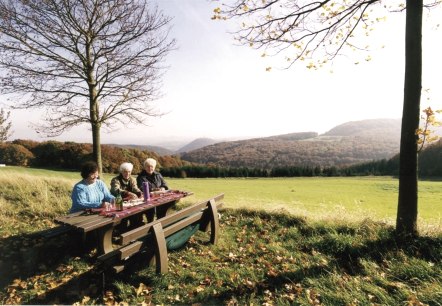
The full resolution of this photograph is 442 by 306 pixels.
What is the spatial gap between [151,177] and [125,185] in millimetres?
772

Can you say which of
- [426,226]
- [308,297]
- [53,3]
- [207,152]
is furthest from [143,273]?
[207,152]

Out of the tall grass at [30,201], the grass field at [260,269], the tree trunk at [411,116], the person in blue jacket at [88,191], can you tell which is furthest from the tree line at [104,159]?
the tree trunk at [411,116]

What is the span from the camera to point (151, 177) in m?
7.34

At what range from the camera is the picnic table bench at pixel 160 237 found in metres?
4.08

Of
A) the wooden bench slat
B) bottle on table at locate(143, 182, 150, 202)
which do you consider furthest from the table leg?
bottle on table at locate(143, 182, 150, 202)

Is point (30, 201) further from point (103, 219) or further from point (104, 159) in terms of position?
point (104, 159)

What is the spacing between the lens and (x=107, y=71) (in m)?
10.1

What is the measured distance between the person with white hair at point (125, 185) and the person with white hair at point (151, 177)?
295 millimetres

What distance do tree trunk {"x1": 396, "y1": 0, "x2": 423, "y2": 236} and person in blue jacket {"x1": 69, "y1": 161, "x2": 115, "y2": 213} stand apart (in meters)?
5.49

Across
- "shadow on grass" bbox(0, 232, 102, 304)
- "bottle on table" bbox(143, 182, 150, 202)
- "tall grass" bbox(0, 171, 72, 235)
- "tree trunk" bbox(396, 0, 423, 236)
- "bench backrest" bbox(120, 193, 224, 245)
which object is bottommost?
"shadow on grass" bbox(0, 232, 102, 304)

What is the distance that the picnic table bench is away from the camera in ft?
13.4

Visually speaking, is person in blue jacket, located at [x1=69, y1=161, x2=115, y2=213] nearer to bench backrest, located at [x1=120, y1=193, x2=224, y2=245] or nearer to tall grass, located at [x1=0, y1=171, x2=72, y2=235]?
bench backrest, located at [x1=120, y1=193, x2=224, y2=245]

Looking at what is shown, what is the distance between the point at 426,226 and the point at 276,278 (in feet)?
10.6

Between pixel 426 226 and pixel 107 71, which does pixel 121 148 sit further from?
pixel 426 226
